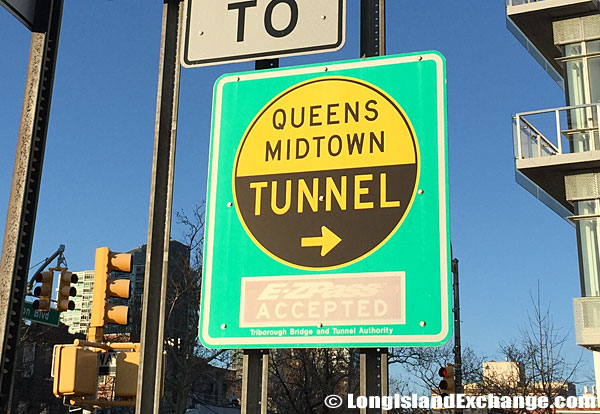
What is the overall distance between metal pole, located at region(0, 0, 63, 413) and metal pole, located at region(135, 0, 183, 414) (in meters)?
1.66

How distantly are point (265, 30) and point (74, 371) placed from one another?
14.2ft

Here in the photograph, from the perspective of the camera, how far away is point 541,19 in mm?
24062

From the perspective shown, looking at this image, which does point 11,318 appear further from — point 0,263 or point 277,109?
point 277,109

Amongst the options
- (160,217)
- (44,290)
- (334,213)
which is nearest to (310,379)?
(44,290)

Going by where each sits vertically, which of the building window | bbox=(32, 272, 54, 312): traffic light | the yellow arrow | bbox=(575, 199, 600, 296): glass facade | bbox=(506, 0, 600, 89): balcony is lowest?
the yellow arrow

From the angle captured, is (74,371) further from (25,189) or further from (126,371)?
(25,189)

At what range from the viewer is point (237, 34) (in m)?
3.17

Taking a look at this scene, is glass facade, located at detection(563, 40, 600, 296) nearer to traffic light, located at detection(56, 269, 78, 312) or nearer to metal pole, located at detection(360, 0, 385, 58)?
traffic light, located at detection(56, 269, 78, 312)

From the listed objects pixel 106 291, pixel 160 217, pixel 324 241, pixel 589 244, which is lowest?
pixel 324 241

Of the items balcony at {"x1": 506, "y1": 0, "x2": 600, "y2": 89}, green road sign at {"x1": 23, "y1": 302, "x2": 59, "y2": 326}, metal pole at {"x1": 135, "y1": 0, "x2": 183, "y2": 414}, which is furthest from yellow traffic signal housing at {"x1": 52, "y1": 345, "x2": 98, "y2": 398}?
balcony at {"x1": 506, "y1": 0, "x2": 600, "y2": 89}

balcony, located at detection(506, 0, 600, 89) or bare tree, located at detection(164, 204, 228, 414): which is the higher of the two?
balcony, located at detection(506, 0, 600, 89)

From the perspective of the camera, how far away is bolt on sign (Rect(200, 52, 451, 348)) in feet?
8.07

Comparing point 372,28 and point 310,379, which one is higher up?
point 372,28

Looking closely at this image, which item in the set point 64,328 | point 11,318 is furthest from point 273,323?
point 64,328
